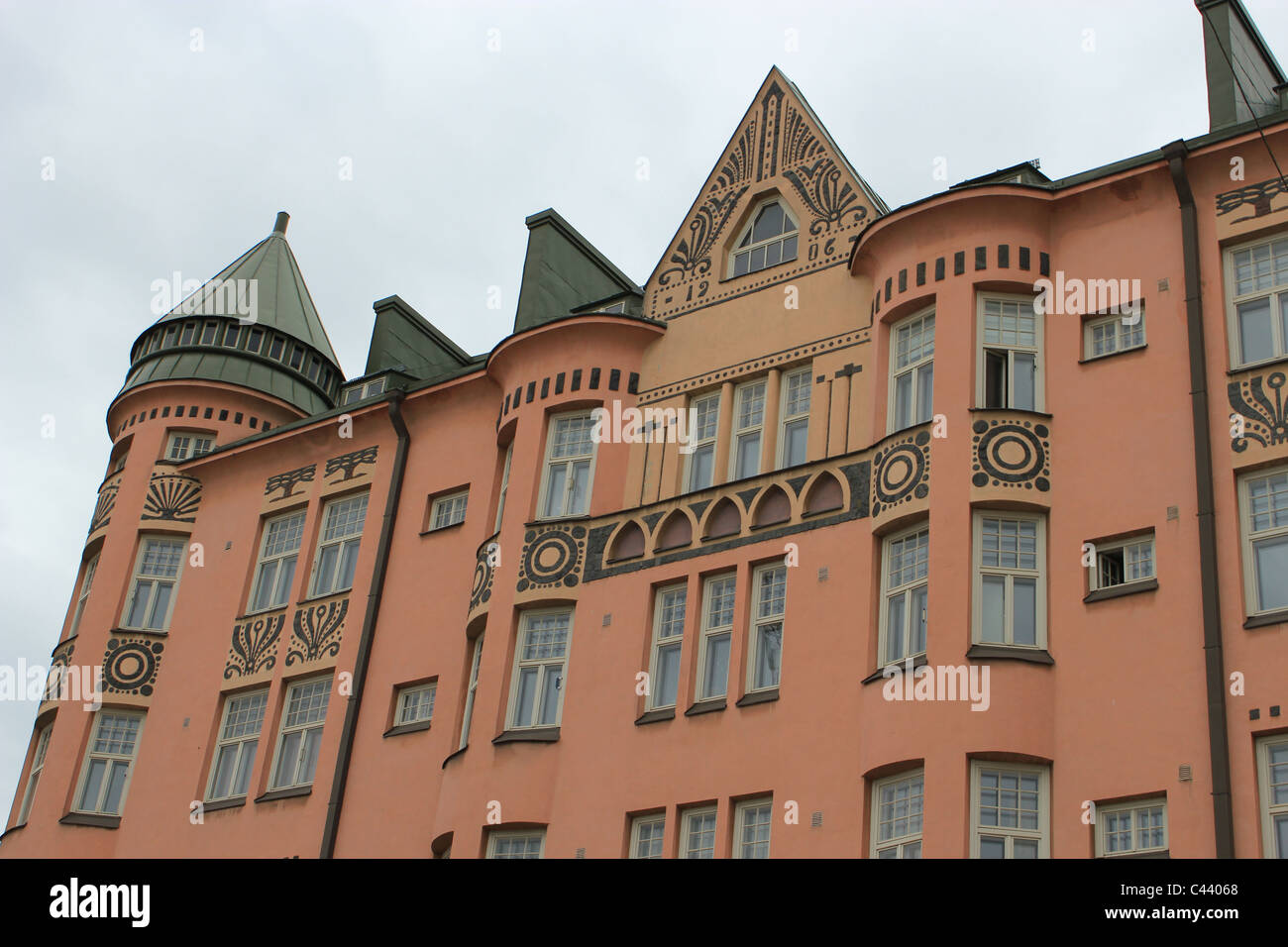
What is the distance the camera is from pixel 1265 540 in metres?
20.5

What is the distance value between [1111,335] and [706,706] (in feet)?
24.9

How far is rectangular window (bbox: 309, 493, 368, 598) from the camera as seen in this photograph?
30.8 metres

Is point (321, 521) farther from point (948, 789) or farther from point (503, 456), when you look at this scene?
point (948, 789)

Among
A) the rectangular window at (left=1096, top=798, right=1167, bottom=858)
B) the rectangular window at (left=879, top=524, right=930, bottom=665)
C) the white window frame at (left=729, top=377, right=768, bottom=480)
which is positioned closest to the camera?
the rectangular window at (left=1096, top=798, right=1167, bottom=858)

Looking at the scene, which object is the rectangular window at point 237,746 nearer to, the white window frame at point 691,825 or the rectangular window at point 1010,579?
the white window frame at point 691,825

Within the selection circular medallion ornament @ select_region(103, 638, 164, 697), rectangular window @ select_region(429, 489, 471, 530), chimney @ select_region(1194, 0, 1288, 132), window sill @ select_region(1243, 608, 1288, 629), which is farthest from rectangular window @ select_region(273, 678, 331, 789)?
chimney @ select_region(1194, 0, 1288, 132)

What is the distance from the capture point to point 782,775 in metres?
22.5

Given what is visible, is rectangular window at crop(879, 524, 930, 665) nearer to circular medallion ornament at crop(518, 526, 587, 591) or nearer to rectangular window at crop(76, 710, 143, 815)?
circular medallion ornament at crop(518, 526, 587, 591)

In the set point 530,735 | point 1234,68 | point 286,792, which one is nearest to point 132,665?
point 286,792

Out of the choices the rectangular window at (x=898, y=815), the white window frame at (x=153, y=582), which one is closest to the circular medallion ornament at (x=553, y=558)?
the rectangular window at (x=898, y=815)

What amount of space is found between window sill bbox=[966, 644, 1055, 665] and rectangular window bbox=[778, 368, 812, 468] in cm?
489

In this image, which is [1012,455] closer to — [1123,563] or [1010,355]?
[1010,355]
